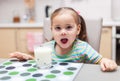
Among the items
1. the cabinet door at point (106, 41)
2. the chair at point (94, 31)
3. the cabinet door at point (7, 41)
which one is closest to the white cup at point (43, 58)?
the chair at point (94, 31)

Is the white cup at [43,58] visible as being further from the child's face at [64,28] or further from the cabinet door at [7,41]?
the cabinet door at [7,41]

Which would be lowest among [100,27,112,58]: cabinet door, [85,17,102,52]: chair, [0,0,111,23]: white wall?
[100,27,112,58]: cabinet door

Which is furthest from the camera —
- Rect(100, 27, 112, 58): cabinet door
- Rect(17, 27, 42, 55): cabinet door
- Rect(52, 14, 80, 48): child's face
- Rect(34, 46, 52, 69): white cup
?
Rect(17, 27, 42, 55): cabinet door

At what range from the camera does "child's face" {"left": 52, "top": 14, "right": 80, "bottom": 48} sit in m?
1.11

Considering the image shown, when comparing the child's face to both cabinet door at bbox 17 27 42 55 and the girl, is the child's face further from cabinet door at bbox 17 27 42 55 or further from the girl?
cabinet door at bbox 17 27 42 55

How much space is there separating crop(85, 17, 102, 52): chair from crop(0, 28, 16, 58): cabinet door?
1517 millimetres

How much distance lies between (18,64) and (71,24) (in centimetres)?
34

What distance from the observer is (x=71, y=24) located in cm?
115

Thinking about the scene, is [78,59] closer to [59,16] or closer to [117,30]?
[59,16]

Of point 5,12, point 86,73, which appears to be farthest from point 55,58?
point 5,12

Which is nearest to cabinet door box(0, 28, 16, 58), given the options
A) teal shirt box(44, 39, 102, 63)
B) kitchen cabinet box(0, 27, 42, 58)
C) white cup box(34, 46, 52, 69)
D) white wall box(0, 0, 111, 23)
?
kitchen cabinet box(0, 27, 42, 58)

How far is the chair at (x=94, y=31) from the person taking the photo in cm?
146

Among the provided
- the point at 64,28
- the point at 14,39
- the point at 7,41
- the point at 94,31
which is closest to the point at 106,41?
the point at 94,31

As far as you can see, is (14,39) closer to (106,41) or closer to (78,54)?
(106,41)
